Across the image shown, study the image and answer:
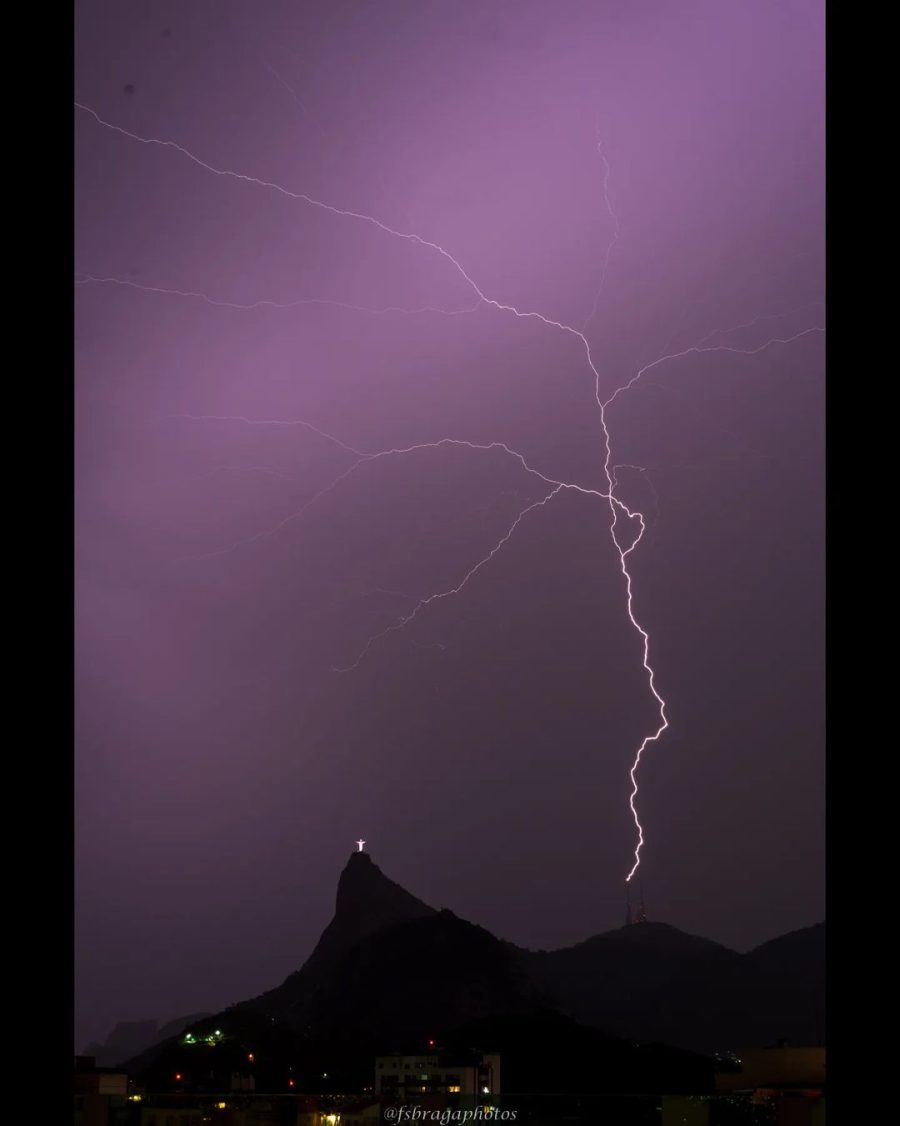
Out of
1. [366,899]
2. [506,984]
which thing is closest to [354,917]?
[366,899]

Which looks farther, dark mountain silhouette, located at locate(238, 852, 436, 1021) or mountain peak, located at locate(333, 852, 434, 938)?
mountain peak, located at locate(333, 852, 434, 938)

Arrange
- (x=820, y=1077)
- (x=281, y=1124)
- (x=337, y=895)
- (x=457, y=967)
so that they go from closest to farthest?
(x=820, y=1077), (x=281, y=1124), (x=457, y=967), (x=337, y=895)

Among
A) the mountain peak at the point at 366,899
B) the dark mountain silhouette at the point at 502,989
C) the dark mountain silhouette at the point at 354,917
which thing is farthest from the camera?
the mountain peak at the point at 366,899

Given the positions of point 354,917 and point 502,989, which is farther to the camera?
point 354,917

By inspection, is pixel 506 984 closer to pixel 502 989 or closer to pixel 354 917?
pixel 502 989

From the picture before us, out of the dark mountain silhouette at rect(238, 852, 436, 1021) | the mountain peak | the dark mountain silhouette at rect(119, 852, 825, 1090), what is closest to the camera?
the dark mountain silhouette at rect(119, 852, 825, 1090)
